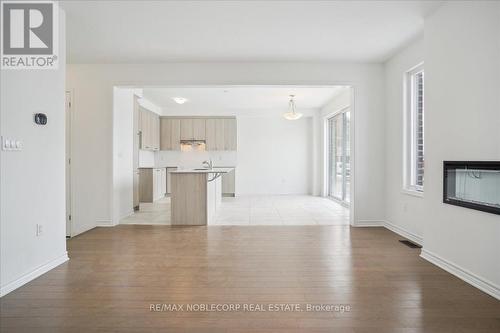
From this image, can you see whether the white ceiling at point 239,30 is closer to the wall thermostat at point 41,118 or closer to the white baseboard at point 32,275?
the wall thermostat at point 41,118

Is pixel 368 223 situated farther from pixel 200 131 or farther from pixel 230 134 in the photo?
pixel 200 131

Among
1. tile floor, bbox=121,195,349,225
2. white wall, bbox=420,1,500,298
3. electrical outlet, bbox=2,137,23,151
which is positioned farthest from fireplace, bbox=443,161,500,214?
electrical outlet, bbox=2,137,23,151

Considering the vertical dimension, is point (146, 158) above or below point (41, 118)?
below

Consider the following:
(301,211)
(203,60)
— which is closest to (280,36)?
(203,60)

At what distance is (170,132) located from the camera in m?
9.69

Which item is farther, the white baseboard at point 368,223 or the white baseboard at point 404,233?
the white baseboard at point 368,223

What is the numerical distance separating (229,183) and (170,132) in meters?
2.52

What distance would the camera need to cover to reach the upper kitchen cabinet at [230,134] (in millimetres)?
9695

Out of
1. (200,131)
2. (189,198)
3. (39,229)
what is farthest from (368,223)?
(200,131)

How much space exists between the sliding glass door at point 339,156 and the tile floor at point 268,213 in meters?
0.49

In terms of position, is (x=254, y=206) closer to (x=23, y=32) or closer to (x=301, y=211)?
(x=301, y=211)

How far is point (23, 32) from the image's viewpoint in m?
3.18

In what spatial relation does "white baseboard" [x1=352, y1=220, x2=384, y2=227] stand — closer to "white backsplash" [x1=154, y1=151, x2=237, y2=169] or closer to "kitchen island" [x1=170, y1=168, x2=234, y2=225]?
"kitchen island" [x1=170, y1=168, x2=234, y2=225]

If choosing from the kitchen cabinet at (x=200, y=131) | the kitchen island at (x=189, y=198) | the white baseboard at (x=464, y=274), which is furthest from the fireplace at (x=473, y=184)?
the kitchen cabinet at (x=200, y=131)
